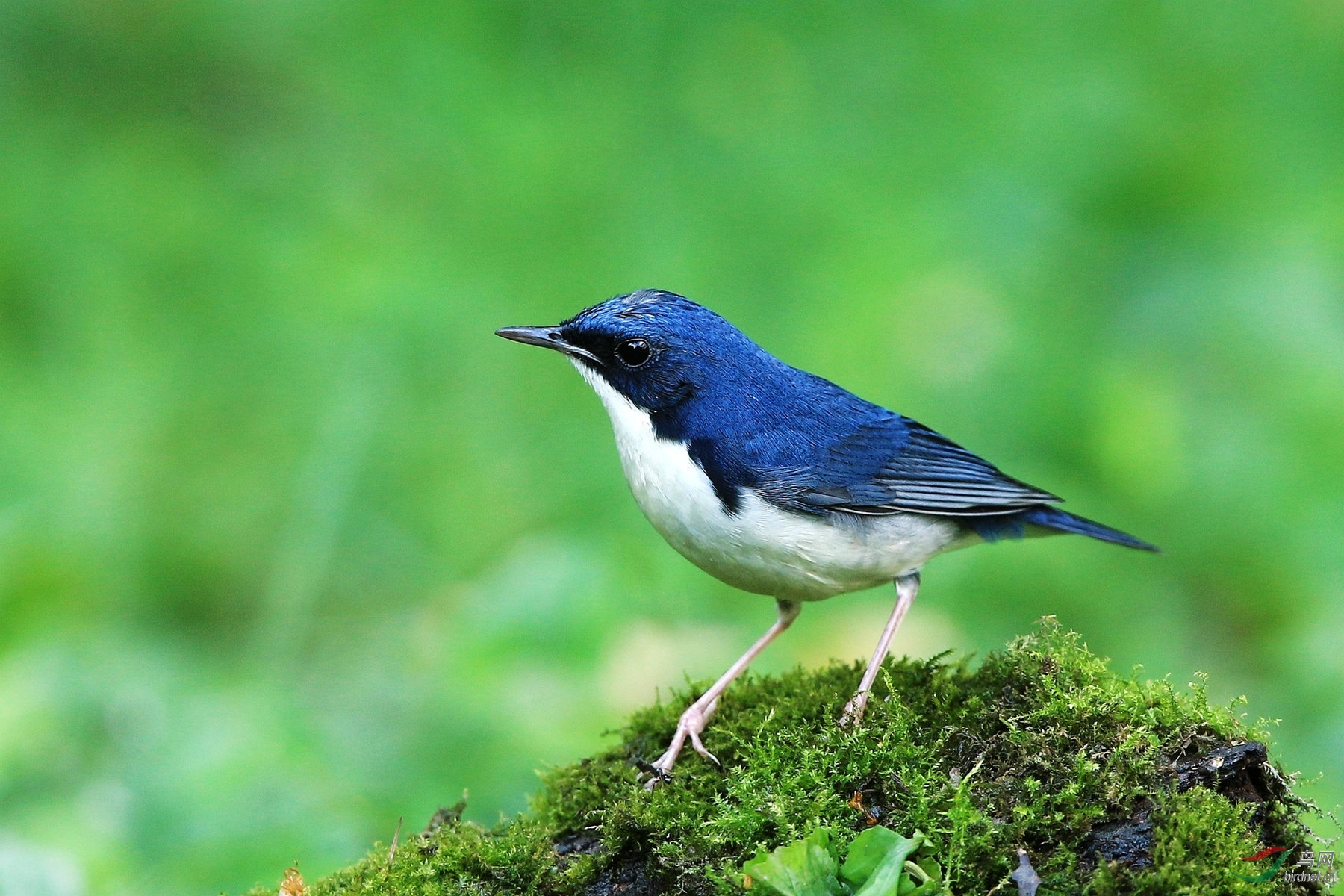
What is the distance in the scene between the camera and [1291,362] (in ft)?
28.8

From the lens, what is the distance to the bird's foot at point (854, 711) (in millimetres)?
3801

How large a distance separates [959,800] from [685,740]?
3.62 feet

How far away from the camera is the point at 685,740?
414 cm

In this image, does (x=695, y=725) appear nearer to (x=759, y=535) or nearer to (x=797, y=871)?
(x=759, y=535)

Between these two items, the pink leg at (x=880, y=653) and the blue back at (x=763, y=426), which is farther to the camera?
the blue back at (x=763, y=426)

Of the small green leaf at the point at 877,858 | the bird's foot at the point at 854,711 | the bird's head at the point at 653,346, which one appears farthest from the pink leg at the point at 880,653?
the bird's head at the point at 653,346

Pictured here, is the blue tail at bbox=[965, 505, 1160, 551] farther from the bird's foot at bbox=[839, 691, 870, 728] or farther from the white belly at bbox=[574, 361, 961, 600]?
the bird's foot at bbox=[839, 691, 870, 728]

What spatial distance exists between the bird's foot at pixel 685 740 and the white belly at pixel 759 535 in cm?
48

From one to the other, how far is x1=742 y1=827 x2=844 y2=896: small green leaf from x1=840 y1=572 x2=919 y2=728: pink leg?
0.69 metres

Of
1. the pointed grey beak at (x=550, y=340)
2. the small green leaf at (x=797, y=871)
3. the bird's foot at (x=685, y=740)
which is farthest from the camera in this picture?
the pointed grey beak at (x=550, y=340)

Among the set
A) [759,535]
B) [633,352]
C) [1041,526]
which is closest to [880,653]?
[759,535]

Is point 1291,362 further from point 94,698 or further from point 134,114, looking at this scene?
point 134,114

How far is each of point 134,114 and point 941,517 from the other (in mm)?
8166

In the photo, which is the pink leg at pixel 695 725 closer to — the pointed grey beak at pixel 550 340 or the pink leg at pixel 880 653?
the pink leg at pixel 880 653
